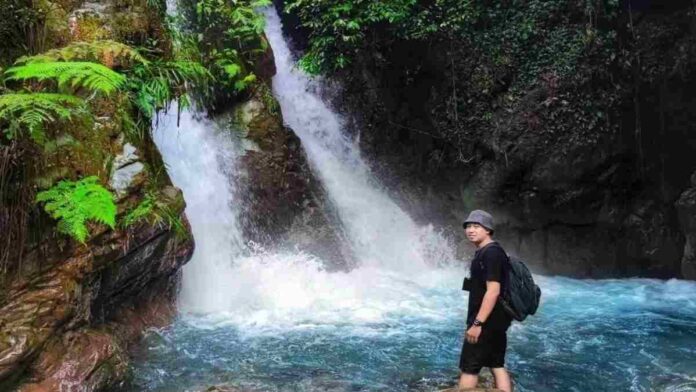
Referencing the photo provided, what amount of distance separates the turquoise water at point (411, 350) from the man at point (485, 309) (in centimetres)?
98

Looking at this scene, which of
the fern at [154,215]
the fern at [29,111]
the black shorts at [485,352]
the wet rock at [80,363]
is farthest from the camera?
the fern at [154,215]

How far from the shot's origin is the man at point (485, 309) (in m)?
4.46

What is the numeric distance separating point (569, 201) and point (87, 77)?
8.68m

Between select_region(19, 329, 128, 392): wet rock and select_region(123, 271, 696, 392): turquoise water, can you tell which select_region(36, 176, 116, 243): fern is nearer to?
select_region(19, 329, 128, 392): wet rock

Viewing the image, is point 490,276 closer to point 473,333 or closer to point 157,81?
point 473,333

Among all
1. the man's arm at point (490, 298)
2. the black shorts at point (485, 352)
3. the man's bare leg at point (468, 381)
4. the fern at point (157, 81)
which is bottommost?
the man's bare leg at point (468, 381)

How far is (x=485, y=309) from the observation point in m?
4.45

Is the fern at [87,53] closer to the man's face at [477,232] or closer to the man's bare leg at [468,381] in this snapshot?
the man's face at [477,232]

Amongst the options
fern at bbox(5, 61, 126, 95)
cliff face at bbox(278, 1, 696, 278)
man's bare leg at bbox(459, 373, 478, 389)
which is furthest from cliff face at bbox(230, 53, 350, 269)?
man's bare leg at bbox(459, 373, 478, 389)

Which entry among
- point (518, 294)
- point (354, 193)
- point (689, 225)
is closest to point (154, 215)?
point (518, 294)

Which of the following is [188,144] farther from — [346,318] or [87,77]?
[87,77]

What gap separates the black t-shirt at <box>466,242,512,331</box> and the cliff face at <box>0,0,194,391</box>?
11.0 ft

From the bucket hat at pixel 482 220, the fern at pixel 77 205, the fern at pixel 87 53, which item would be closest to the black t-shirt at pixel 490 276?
the bucket hat at pixel 482 220

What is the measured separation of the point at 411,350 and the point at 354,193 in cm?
648
